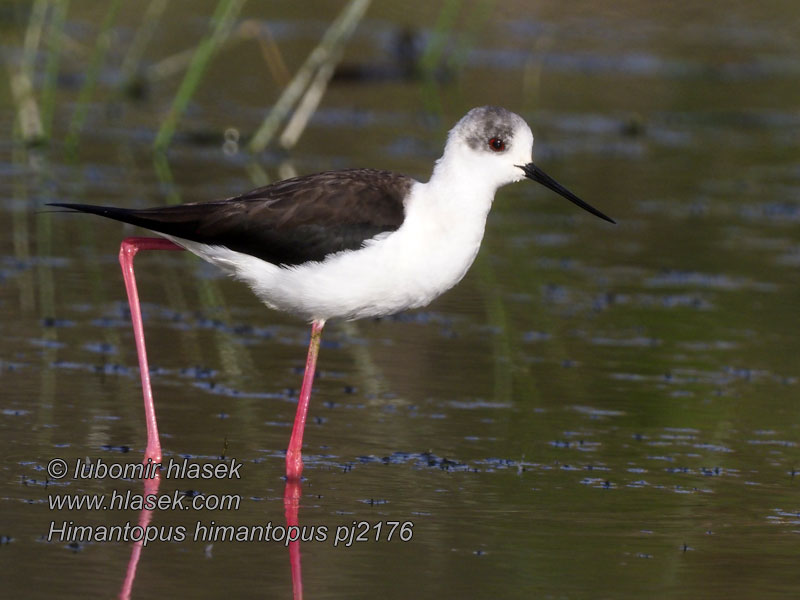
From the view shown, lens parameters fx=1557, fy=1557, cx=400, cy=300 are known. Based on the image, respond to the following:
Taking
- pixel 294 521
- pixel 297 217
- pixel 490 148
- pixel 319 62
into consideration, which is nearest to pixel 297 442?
pixel 294 521

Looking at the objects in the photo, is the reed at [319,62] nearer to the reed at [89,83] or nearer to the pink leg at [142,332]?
the reed at [89,83]

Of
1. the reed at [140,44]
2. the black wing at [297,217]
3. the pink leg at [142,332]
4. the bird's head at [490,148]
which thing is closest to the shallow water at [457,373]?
the pink leg at [142,332]

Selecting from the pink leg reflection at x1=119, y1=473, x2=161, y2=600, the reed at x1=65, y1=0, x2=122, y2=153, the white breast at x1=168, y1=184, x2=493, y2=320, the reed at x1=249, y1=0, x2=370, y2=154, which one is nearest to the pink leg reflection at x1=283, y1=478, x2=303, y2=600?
the pink leg reflection at x1=119, y1=473, x2=161, y2=600

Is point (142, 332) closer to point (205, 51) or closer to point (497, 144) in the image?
point (497, 144)

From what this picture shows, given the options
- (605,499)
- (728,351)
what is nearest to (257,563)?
(605,499)

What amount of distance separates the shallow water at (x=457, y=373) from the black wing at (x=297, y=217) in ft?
2.94

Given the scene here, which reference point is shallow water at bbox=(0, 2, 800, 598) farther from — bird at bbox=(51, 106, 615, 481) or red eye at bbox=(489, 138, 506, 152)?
Result: red eye at bbox=(489, 138, 506, 152)

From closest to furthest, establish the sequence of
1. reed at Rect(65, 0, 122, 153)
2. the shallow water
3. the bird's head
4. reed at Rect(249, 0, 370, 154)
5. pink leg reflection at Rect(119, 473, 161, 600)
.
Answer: pink leg reflection at Rect(119, 473, 161, 600) → the shallow water → the bird's head → reed at Rect(249, 0, 370, 154) → reed at Rect(65, 0, 122, 153)

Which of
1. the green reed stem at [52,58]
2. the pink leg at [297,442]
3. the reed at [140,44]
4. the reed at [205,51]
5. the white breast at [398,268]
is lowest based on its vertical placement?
the pink leg at [297,442]

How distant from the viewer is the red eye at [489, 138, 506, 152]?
6.64 m

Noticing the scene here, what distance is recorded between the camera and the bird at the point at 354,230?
6.41 metres

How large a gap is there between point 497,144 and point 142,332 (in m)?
1.78

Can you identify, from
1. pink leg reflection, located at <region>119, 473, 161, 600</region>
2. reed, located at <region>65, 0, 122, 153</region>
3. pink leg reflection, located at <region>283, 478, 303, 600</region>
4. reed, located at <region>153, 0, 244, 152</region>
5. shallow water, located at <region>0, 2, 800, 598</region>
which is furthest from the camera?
reed, located at <region>65, 0, 122, 153</region>

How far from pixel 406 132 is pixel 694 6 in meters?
9.73
